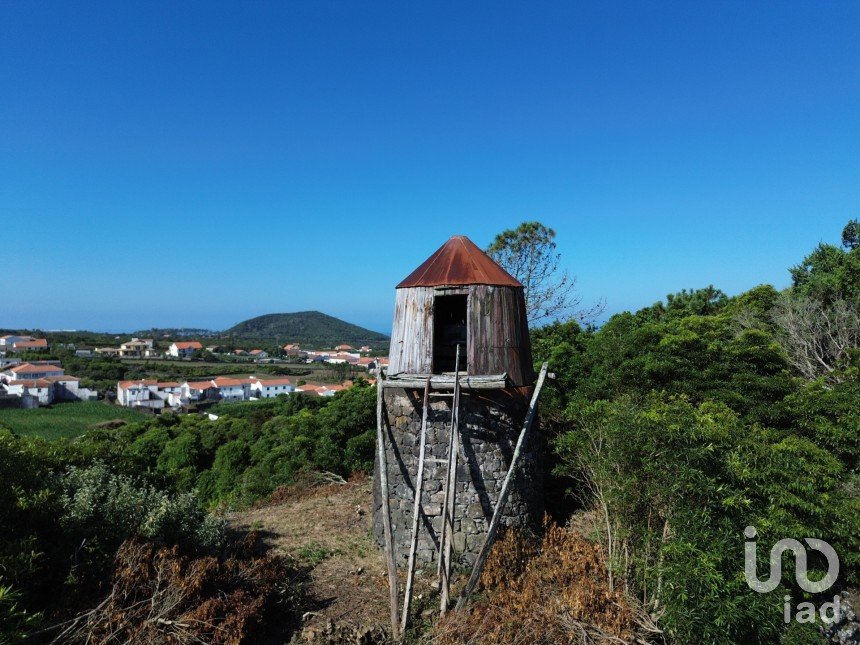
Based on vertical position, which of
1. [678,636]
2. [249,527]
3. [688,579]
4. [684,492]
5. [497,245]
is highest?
[497,245]

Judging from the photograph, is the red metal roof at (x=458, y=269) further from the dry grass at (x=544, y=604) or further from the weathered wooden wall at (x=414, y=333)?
the dry grass at (x=544, y=604)

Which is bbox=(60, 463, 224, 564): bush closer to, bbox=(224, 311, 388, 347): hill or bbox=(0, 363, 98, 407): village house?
bbox=(0, 363, 98, 407): village house

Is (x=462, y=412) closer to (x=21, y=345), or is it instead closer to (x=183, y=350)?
(x=183, y=350)

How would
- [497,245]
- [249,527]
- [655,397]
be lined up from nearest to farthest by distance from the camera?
[655,397]
[249,527]
[497,245]

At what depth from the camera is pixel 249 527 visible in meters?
12.6

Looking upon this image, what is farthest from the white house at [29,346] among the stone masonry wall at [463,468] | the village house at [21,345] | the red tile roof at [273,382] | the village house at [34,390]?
the stone masonry wall at [463,468]

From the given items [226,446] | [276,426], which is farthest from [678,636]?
[226,446]

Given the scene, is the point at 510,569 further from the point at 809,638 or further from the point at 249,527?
the point at 249,527

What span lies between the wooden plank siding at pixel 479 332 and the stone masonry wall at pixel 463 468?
0.51 metres

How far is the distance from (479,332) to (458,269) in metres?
1.43

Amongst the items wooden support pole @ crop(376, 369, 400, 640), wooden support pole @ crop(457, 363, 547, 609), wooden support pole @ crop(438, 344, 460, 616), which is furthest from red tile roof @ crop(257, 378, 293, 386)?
wooden support pole @ crop(457, 363, 547, 609)

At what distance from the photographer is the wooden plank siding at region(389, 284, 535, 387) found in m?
9.90

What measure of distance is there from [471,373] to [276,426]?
17.8 metres

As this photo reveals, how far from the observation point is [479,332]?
9.94 m
